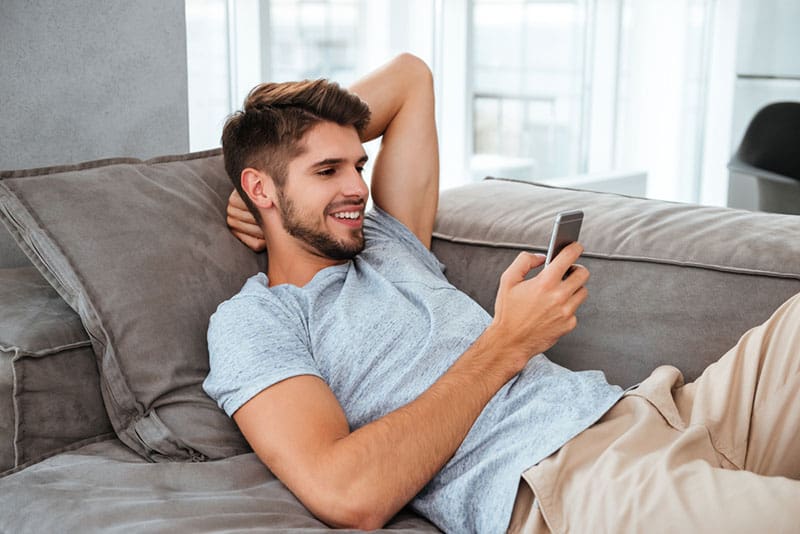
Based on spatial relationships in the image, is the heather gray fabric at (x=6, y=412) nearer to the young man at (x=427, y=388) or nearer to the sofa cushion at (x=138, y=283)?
the sofa cushion at (x=138, y=283)

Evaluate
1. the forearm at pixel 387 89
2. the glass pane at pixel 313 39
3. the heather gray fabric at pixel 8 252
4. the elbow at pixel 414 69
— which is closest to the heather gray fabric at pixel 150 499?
the heather gray fabric at pixel 8 252

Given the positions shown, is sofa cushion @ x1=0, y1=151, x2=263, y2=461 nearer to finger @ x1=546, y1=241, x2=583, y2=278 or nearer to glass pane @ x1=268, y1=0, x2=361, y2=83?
finger @ x1=546, y1=241, x2=583, y2=278

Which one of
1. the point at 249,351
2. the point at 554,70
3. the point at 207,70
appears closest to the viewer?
the point at 249,351

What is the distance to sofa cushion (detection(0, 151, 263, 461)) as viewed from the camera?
1.41 metres

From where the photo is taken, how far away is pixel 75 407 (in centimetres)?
143

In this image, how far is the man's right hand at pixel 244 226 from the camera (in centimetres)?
164

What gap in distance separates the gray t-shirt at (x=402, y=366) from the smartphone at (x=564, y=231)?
176 millimetres

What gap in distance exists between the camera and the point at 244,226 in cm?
164

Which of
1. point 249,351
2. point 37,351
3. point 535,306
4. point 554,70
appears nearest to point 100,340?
point 37,351

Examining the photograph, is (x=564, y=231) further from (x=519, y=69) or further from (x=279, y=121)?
(x=519, y=69)

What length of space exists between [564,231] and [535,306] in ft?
0.41

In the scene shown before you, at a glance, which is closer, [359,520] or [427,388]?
[359,520]

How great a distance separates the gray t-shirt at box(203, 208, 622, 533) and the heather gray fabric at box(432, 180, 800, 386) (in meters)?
0.18

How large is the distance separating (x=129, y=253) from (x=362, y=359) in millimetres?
403
